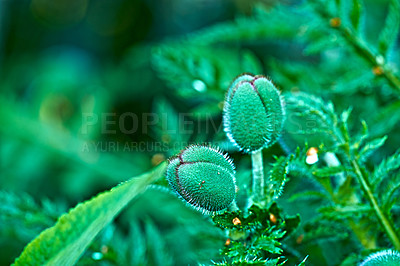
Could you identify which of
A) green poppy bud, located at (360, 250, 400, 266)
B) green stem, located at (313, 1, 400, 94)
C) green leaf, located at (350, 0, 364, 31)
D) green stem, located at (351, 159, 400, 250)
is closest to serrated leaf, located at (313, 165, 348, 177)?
green stem, located at (351, 159, 400, 250)

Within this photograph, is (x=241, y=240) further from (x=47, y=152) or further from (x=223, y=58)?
→ (x=47, y=152)

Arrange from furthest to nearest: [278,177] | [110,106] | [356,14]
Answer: [110,106] → [356,14] → [278,177]

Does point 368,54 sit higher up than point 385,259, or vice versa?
point 368,54

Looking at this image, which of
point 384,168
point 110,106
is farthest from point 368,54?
point 110,106

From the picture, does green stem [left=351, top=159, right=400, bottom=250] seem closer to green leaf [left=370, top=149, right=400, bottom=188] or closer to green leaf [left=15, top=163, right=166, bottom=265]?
green leaf [left=370, top=149, right=400, bottom=188]

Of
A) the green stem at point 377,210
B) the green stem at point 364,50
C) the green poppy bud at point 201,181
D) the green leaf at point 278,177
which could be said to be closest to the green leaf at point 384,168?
the green stem at point 377,210

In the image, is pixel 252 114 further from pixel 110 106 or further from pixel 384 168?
pixel 110 106

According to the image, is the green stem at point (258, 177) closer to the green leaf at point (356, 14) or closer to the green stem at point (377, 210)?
the green stem at point (377, 210)
